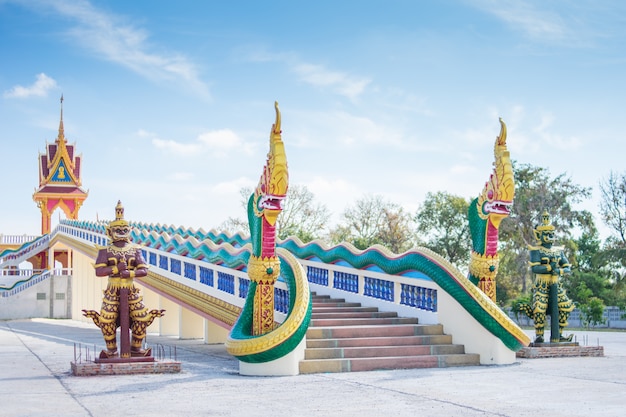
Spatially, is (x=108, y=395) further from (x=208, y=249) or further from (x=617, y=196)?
(x=617, y=196)

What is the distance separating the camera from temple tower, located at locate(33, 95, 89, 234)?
53844 mm

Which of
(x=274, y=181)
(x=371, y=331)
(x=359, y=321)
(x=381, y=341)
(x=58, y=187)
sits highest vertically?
(x=58, y=187)

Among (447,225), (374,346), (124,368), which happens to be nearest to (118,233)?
(124,368)

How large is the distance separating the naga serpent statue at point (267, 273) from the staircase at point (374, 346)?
0.59m

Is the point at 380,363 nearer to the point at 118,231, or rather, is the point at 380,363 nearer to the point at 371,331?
the point at 371,331

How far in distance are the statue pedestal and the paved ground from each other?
64cm

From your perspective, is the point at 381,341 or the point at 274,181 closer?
the point at 274,181

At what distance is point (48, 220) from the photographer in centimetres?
5450

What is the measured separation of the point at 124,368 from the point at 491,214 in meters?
6.32

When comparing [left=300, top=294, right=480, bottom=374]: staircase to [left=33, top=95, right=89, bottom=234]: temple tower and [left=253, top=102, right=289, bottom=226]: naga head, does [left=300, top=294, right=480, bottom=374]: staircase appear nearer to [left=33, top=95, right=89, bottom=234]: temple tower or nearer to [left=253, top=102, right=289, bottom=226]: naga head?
[left=253, top=102, right=289, bottom=226]: naga head

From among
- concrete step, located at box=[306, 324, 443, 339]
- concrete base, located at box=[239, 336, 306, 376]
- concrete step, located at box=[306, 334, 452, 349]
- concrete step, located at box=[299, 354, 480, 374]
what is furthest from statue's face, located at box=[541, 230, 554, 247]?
concrete base, located at box=[239, 336, 306, 376]

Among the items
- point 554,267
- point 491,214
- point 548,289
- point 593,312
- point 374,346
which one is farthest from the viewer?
point 593,312

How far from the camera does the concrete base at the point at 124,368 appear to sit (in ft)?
37.1

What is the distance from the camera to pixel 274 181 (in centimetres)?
1191
